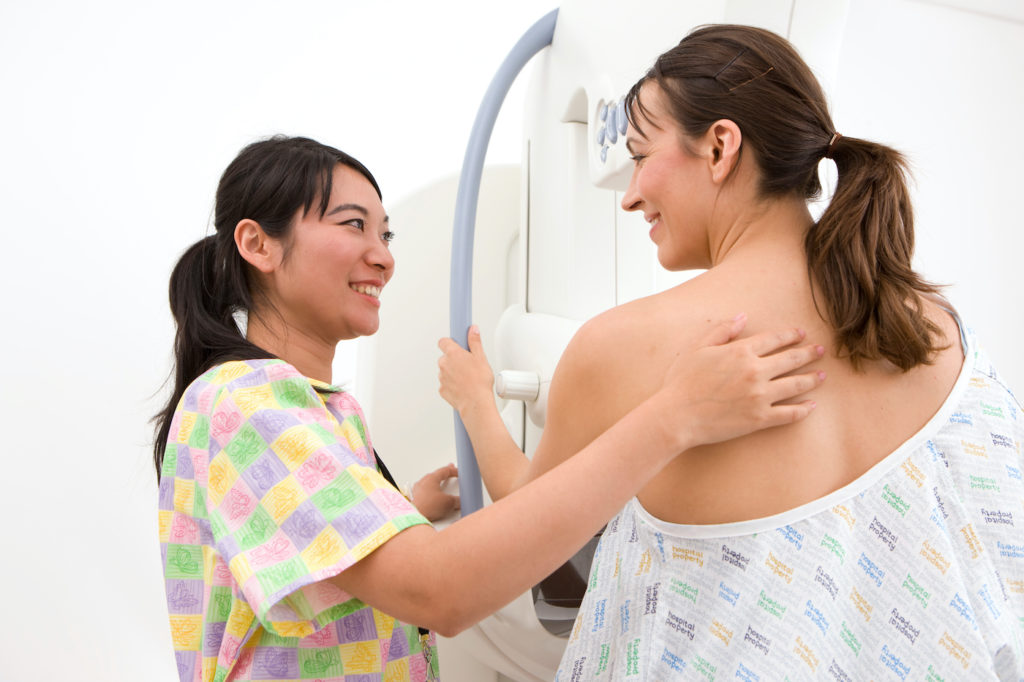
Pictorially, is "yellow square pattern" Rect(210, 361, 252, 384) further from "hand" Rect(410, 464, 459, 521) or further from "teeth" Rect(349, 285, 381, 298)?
"hand" Rect(410, 464, 459, 521)

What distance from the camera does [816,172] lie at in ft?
3.34

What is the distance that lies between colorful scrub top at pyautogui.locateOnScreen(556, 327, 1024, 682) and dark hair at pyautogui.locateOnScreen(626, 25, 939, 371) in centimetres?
11

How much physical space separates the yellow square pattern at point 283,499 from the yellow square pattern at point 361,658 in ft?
0.69

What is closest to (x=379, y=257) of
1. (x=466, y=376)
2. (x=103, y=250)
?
(x=466, y=376)

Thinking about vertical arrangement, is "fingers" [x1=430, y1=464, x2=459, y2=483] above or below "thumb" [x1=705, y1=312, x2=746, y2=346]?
below

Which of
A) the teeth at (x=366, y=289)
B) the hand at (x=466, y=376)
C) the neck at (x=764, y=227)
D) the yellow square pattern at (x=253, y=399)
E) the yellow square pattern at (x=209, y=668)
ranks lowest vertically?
the yellow square pattern at (x=209, y=668)

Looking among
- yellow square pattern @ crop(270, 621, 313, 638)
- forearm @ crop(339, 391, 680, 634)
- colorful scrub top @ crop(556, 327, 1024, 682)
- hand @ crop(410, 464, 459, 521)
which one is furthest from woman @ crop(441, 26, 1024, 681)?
hand @ crop(410, 464, 459, 521)

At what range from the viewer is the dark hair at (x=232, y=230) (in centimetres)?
114

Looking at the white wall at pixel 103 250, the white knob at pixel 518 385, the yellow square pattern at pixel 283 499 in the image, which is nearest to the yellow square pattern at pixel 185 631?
the yellow square pattern at pixel 283 499

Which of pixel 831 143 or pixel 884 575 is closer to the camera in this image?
pixel 884 575

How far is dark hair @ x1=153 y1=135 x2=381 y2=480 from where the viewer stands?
1.14 metres

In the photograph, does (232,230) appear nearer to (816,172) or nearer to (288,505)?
(288,505)

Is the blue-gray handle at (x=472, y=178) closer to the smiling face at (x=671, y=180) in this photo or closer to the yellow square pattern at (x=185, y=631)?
the smiling face at (x=671, y=180)

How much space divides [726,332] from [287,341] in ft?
2.00
